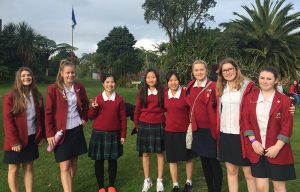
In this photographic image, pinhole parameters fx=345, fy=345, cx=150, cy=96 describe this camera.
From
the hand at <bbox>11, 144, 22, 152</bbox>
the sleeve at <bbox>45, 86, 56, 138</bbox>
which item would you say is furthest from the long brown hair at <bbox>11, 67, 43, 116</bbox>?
the hand at <bbox>11, 144, 22, 152</bbox>

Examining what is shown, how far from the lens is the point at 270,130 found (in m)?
3.41

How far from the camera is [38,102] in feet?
14.1

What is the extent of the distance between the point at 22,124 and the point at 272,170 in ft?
9.36

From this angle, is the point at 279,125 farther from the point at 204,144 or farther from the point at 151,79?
the point at 151,79

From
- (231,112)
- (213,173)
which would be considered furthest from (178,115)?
(231,112)

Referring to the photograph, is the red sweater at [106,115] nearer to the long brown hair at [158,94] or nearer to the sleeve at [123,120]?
the sleeve at [123,120]

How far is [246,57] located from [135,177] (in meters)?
21.2

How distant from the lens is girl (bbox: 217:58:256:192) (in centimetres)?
380

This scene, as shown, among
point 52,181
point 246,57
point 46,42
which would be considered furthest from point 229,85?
point 46,42

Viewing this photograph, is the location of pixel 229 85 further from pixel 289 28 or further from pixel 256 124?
pixel 289 28

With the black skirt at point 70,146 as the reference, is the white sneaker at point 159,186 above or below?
below

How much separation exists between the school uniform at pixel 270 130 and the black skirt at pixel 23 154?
2528mm

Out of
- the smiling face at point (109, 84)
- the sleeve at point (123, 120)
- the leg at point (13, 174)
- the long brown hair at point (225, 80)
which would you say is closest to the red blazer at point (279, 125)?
the long brown hair at point (225, 80)

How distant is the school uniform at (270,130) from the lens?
336 centimetres
